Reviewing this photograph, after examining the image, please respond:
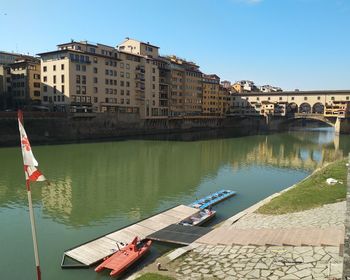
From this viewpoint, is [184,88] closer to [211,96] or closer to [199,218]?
[211,96]

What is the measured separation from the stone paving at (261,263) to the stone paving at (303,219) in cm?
396

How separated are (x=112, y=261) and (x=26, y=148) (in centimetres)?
769

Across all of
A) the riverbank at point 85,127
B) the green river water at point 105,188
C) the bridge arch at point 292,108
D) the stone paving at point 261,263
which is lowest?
the green river water at point 105,188

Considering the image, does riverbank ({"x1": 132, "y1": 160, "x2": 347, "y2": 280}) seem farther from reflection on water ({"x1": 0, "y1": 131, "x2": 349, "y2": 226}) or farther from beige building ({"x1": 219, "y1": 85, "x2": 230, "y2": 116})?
beige building ({"x1": 219, "y1": 85, "x2": 230, "y2": 116})

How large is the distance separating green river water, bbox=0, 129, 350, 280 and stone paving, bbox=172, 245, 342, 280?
3446mm

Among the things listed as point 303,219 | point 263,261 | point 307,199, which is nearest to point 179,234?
point 263,261

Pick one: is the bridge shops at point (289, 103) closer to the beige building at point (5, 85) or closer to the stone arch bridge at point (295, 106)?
the stone arch bridge at point (295, 106)

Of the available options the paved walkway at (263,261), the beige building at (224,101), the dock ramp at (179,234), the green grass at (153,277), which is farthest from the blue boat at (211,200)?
the beige building at (224,101)

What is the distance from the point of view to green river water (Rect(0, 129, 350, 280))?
18.6m

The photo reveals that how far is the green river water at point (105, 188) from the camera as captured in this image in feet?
60.9

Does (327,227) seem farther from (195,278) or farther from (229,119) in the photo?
(229,119)

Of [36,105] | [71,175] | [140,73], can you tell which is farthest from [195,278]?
[140,73]

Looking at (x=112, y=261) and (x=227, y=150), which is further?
(x=227, y=150)

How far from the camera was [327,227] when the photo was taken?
53.1 feet
